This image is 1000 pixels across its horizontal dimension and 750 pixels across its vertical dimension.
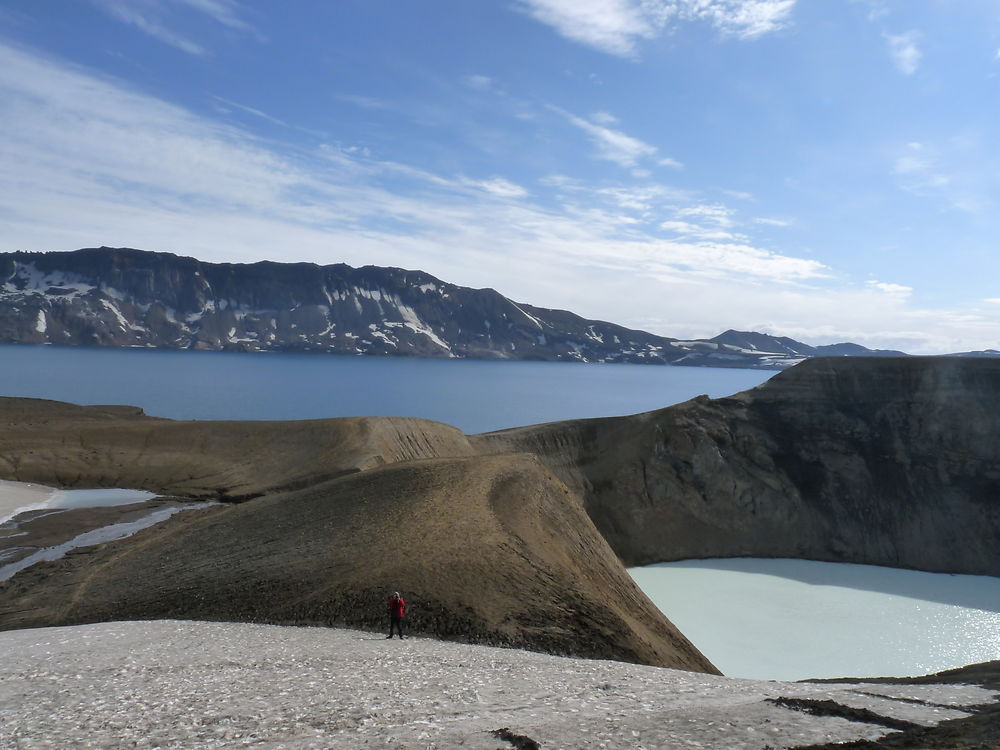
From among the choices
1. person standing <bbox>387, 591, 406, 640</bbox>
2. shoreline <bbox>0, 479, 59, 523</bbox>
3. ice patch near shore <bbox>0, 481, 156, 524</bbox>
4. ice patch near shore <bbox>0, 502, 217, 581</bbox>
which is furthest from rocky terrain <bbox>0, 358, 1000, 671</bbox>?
shoreline <bbox>0, 479, 59, 523</bbox>

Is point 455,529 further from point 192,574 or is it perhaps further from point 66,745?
point 66,745

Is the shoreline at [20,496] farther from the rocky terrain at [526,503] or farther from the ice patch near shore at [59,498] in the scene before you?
the rocky terrain at [526,503]

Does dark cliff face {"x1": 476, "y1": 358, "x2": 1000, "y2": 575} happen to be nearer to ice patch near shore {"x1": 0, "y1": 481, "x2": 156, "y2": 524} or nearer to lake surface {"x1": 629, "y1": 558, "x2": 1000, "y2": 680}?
lake surface {"x1": 629, "y1": 558, "x2": 1000, "y2": 680}

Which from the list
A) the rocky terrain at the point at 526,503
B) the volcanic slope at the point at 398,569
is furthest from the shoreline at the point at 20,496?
the volcanic slope at the point at 398,569

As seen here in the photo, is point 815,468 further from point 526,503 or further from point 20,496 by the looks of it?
point 20,496

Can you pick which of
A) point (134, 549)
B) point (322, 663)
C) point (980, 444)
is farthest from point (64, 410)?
point (980, 444)

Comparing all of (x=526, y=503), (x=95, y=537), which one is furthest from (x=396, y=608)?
(x=95, y=537)
